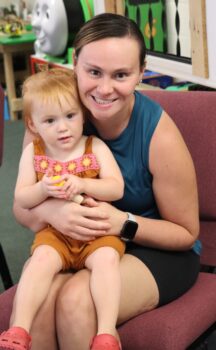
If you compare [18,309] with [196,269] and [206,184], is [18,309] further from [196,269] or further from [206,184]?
[206,184]

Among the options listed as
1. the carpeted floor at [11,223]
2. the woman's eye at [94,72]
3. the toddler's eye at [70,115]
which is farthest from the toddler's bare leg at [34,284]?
the carpeted floor at [11,223]

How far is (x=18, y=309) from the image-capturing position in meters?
1.21

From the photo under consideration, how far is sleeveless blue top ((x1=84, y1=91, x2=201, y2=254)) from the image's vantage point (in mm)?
1362

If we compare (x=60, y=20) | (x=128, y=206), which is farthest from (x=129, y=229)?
(x=60, y=20)

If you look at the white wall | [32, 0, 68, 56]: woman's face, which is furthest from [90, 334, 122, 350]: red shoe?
the white wall

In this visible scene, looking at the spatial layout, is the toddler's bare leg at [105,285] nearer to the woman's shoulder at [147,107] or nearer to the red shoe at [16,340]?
the red shoe at [16,340]

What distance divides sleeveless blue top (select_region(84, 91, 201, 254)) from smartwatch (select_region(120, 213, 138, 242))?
0.28 ft

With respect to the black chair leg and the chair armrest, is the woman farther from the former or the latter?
the black chair leg

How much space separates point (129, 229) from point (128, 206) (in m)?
0.11

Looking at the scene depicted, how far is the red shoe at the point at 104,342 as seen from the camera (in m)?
1.11

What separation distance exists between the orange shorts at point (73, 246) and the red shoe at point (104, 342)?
0.22 meters

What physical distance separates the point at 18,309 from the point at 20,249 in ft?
5.15

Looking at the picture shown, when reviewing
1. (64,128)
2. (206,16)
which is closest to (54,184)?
(64,128)

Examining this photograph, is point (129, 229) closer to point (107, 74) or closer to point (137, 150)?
point (137, 150)
